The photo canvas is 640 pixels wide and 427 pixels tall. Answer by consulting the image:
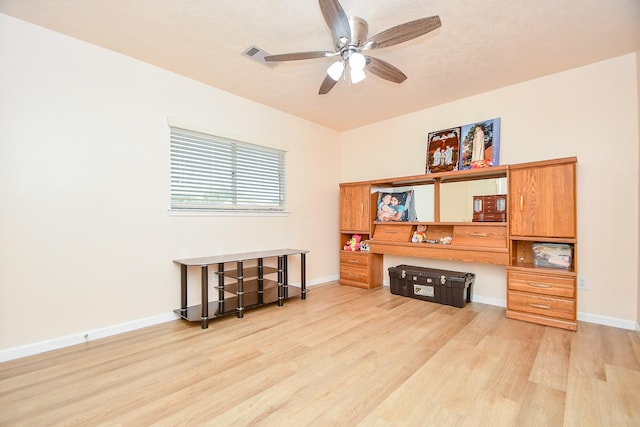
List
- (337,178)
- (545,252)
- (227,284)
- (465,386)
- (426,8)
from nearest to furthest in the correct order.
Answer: (465,386) → (426,8) → (545,252) → (227,284) → (337,178)

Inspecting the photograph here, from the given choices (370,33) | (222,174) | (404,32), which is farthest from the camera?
(222,174)

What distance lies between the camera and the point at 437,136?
3.95m

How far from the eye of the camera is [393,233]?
162 inches

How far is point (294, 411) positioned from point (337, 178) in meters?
3.88

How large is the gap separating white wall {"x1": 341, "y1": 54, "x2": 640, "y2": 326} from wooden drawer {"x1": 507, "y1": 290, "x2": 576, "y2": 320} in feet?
1.44

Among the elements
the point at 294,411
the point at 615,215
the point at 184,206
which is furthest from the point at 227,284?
the point at 615,215

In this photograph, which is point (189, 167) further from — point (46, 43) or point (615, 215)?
point (615, 215)

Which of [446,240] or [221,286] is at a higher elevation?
[446,240]

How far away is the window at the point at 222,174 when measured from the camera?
125 inches

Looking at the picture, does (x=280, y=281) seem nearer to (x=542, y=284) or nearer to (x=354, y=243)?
(x=354, y=243)

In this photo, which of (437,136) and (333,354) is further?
(437,136)

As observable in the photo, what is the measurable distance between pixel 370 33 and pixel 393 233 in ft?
8.33

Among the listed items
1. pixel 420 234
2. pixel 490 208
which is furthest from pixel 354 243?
pixel 490 208

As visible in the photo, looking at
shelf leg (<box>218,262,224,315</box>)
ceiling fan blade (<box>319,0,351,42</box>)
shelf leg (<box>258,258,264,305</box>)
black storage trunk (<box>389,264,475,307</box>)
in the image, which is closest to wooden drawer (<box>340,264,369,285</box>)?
black storage trunk (<box>389,264,475,307</box>)
